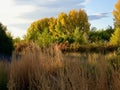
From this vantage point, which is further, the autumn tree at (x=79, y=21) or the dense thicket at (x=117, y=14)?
the autumn tree at (x=79, y=21)

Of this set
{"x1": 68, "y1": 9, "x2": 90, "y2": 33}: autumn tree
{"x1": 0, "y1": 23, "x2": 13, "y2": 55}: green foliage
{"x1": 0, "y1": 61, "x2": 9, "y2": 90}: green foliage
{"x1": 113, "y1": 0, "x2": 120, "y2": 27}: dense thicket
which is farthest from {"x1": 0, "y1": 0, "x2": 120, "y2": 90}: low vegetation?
{"x1": 68, "y1": 9, "x2": 90, "y2": 33}: autumn tree

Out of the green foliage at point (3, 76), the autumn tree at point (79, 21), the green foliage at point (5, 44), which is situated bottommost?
the green foliage at point (3, 76)

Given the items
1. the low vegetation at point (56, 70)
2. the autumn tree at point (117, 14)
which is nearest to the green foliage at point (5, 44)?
the low vegetation at point (56, 70)

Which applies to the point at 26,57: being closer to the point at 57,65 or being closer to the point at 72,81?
the point at 57,65

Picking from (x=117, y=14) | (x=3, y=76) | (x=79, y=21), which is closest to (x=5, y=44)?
(x=3, y=76)

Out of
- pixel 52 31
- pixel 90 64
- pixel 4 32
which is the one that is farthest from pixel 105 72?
pixel 52 31

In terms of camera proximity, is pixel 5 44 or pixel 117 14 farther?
pixel 117 14

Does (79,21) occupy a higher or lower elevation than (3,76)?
higher

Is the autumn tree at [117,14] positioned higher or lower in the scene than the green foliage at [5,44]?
higher

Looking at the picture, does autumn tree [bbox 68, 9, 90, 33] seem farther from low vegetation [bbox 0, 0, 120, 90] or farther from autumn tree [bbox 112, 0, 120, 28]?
low vegetation [bbox 0, 0, 120, 90]

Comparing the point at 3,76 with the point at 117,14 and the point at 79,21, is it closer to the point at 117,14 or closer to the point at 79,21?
the point at 117,14

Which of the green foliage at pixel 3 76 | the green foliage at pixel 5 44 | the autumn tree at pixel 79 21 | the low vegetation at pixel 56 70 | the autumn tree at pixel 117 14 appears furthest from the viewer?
the autumn tree at pixel 79 21

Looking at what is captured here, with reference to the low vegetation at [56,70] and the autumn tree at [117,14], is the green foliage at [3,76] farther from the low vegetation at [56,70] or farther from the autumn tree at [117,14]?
the autumn tree at [117,14]

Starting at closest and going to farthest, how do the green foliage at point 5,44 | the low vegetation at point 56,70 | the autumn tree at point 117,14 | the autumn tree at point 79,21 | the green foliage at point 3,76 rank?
the low vegetation at point 56,70, the green foliage at point 3,76, the green foliage at point 5,44, the autumn tree at point 117,14, the autumn tree at point 79,21
